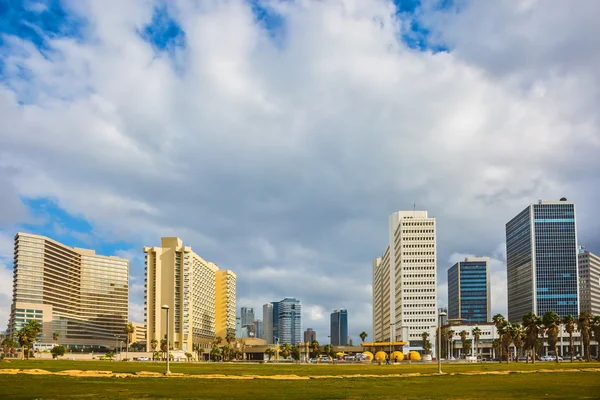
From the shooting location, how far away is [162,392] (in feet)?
146

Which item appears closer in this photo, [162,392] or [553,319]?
[162,392]

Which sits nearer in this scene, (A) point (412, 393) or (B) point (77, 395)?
(B) point (77, 395)

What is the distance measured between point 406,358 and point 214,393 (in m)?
149

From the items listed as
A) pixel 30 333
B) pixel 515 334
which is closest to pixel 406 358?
pixel 515 334

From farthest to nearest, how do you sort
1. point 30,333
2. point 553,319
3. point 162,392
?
point 30,333, point 553,319, point 162,392

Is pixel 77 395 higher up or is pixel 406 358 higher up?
pixel 77 395

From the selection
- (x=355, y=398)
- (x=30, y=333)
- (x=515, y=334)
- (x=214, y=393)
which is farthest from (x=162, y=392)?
(x=30, y=333)

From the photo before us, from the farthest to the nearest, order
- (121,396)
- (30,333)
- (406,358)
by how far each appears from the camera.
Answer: (406,358), (30,333), (121,396)

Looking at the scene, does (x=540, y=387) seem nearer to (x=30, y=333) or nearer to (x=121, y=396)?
(x=121, y=396)

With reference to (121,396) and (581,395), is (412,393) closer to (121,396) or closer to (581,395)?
(581,395)

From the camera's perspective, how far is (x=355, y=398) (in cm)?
4125

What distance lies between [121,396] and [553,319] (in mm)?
130694

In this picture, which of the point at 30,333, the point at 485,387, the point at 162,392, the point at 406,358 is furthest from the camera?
the point at 406,358

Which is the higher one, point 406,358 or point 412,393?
point 412,393
